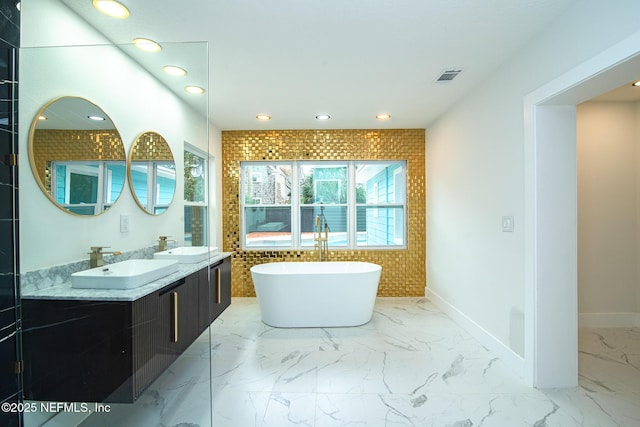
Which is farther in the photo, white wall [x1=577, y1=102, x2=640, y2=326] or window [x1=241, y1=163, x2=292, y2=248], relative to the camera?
window [x1=241, y1=163, x2=292, y2=248]

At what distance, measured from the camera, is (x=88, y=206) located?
1902 millimetres

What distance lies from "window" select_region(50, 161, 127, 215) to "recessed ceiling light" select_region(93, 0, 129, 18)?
0.92 meters

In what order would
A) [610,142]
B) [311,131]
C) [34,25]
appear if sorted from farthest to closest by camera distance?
1. [311,131]
2. [610,142]
3. [34,25]

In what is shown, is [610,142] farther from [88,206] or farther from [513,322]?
[88,206]

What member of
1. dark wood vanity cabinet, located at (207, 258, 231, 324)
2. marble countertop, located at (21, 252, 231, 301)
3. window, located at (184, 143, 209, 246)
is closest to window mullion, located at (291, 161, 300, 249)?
dark wood vanity cabinet, located at (207, 258, 231, 324)

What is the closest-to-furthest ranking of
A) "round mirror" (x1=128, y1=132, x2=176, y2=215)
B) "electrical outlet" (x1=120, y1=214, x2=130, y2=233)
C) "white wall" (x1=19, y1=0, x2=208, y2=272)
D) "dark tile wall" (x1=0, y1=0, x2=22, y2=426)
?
"dark tile wall" (x1=0, y1=0, x2=22, y2=426) < "white wall" (x1=19, y1=0, x2=208, y2=272) < "electrical outlet" (x1=120, y1=214, x2=130, y2=233) < "round mirror" (x1=128, y1=132, x2=176, y2=215)

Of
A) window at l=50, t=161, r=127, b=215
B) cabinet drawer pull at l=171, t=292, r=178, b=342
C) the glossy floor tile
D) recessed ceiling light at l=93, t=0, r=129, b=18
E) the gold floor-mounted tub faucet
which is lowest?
the glossy floor tile

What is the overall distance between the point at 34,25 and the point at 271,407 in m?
2.69

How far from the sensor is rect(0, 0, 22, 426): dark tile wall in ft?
5.04

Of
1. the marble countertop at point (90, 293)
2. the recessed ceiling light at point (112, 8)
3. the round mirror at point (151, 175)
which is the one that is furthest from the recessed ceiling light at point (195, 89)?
the marble countertop at point (90, 293)

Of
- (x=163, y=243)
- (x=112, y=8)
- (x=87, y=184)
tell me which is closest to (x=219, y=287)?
(x=163, y=243)

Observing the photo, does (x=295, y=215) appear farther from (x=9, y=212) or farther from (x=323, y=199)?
(x=9, y=212)

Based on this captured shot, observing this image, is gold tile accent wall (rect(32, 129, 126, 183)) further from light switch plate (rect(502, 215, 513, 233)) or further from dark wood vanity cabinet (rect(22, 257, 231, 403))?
light switch plate (rect(502, 215, 513, 233))

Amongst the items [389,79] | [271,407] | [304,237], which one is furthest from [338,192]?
[271,407]
